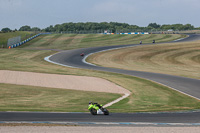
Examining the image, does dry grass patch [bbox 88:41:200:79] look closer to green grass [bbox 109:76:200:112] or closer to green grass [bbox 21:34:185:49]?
green grass [bbox 21:34:185:49]

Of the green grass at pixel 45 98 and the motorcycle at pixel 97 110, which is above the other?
the motorcycle at pixel 97 110

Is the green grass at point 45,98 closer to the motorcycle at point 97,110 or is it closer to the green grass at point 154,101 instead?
the motorcycle at point 97,110

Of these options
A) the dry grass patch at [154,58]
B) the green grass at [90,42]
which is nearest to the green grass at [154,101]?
the dry grass patch at [154,58]

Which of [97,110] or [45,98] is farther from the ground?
[97,110]

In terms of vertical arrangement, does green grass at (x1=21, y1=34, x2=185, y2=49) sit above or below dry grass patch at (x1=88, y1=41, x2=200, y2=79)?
above

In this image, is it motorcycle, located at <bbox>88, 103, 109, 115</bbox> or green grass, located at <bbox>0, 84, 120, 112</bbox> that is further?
green grass, located at <bbox>0, 84, 120, 112</bbox>

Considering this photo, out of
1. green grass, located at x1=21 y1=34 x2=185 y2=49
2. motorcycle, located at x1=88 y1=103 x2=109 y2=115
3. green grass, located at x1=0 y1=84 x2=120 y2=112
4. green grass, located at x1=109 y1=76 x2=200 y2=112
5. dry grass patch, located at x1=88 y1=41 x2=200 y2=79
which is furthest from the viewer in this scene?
green grass, located at x1=21 y1=34 x2=185 y2=49

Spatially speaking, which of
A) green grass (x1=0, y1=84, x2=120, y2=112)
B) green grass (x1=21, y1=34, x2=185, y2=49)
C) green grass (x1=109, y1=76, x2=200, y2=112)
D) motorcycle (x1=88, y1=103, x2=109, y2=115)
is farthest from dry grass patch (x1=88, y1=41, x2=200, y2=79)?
motorcycle (x1=88, y1=103, x2=109, y2=115)

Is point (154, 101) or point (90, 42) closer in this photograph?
point (154, 101)

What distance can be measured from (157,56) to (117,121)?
45.7m

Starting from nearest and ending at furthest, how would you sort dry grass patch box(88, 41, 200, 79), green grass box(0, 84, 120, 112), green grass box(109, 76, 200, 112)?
green grass box(0, 84, 120, 112) → green grass box(109, 76, 200, 112) → dry grass patch box(88, 41, 200, 79)

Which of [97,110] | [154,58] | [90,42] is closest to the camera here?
[97,110]

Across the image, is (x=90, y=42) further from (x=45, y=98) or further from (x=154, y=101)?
(x=154, y=101)

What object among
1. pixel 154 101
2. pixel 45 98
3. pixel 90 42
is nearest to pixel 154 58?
pixel 154 101
